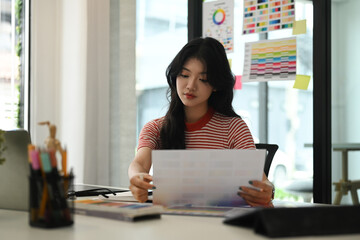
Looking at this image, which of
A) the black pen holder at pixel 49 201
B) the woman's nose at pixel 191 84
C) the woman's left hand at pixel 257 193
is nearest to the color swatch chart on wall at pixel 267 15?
the woman's nose at pixel 191 84

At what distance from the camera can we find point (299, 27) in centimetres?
264

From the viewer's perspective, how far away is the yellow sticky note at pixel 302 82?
8.54 feet

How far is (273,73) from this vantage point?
8.98ft

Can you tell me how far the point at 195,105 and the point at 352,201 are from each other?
1116 mm

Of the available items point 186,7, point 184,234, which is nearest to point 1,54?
point 186,7

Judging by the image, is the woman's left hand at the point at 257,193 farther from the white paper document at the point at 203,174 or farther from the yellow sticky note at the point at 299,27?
the yellow sticky note at the point at 299,27

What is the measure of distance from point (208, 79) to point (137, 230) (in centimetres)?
91

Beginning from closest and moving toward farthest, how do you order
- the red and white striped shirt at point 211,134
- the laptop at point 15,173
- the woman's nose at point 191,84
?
the laptop at point 15,173 → the woman's nose at point 191,84 → the red and white striped shirt at point 211,134

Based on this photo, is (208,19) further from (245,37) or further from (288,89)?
(288,89)

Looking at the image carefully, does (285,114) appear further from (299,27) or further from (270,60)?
(299,27)

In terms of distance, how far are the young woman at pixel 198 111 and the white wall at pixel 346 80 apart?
0.83 metres

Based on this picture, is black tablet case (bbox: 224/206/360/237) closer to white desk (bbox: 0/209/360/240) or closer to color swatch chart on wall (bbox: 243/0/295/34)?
white desk (bbox: 0/209/360/240)

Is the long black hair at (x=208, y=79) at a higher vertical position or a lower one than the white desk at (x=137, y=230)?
higher

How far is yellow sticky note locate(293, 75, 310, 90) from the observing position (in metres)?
2.60
